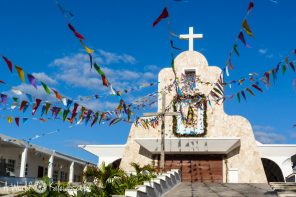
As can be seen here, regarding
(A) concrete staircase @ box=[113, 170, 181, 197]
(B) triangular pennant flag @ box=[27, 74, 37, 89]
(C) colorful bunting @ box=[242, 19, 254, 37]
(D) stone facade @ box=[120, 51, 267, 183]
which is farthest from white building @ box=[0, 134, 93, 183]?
(C) colorful bunting @ box=[242, 19, 254, 37]

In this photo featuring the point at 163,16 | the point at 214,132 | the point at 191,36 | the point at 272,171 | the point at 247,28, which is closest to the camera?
the point at 163,16

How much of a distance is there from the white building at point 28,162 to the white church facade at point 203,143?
6940mm

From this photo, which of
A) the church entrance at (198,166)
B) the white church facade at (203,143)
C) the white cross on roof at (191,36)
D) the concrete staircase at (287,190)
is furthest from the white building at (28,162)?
the concrete staircase at (287,190)

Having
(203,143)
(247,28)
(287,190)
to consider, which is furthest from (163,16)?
(203,143)

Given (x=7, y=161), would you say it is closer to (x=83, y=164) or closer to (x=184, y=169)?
(x=184, y=169)

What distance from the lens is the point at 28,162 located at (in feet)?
116

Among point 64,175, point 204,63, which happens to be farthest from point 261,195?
point 64,175

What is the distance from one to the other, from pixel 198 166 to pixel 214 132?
2723 millimetres

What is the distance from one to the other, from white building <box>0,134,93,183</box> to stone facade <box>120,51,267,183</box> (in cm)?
544

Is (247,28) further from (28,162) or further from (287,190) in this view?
(28,162)

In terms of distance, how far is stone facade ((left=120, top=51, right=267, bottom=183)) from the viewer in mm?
29016

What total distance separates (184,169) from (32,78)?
23.2m

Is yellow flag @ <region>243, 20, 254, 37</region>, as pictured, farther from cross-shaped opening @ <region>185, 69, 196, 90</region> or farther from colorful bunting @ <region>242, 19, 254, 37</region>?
cross-shaped opening @ <region>185, 69, 196, 90</region>

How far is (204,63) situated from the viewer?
30.6 metres
